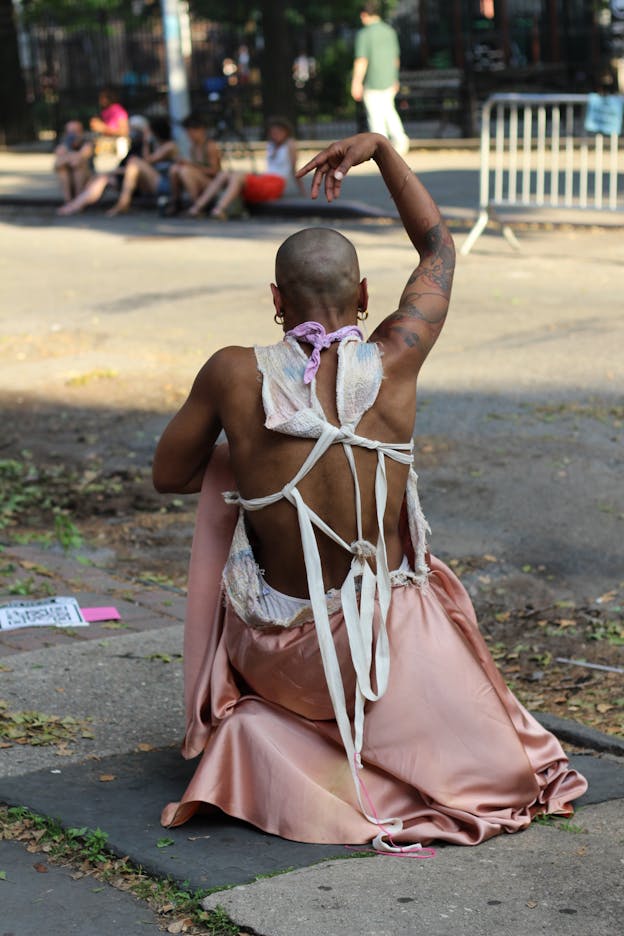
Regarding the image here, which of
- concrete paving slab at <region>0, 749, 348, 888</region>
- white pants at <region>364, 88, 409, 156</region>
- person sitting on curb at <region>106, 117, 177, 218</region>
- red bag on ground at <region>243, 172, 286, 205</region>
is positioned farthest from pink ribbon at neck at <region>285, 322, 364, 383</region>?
white pants at <region>364, 88, 409, 156</region>

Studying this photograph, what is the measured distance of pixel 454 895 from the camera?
3131 millimetres

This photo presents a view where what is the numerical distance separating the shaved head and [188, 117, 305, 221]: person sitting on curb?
14.5 metres

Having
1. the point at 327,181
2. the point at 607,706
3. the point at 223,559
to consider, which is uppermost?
the point at 327,181

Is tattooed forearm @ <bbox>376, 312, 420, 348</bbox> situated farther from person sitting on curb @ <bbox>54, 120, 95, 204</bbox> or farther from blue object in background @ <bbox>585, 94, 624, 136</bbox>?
person sitting on curb @ <bbox>54, 120, 95, 204</bbox>

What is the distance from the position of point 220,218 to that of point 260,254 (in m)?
3.60

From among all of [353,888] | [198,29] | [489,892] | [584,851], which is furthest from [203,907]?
[198,29]

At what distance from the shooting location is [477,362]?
9234mm

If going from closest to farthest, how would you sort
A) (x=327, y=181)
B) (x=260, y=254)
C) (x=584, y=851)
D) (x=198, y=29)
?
(x=584, y=851) < (x=327, y=181) < (x=260, y=254) < (x=198, y=29)

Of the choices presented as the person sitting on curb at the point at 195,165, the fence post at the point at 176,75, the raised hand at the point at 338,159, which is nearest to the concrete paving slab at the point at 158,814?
the raised hand at the point at 338,159

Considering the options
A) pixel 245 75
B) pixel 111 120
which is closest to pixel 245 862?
pixel 111 120

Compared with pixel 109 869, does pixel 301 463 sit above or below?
above

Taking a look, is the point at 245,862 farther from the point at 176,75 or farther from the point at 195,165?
the point at 176,75

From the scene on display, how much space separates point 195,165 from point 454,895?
52.2ft

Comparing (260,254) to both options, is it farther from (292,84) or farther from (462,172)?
(292,84)
